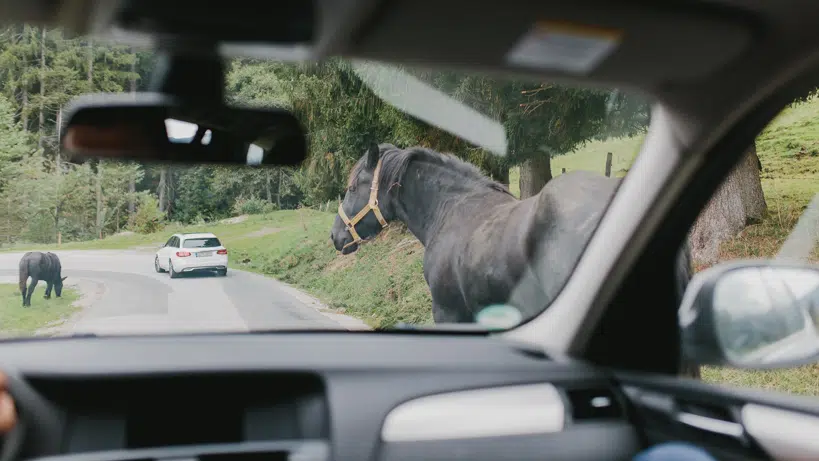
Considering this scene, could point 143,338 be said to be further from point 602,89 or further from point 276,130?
point 602,89

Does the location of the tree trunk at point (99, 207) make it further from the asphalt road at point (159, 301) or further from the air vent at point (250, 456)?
the air vent at point (250, 456)

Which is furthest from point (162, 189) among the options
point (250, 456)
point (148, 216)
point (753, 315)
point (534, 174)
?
point (534, 174)

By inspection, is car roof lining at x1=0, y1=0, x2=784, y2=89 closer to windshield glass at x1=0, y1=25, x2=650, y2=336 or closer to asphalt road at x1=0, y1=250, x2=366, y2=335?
windshield glass at x1=0, y1=25, x2=650, y2=336

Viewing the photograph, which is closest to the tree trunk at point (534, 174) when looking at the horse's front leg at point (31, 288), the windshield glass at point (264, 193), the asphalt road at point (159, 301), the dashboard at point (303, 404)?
the windshield glass at point (264, 193)

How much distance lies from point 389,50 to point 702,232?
1.19 metres

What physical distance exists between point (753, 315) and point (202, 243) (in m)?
2.05

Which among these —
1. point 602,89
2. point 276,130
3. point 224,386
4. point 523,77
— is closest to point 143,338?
point 224,386

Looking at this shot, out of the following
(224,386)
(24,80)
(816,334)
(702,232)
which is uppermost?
(24,80)

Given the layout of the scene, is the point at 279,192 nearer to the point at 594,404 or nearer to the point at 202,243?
the point at 202,243

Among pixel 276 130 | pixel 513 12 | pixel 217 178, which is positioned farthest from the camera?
pixel 217 178

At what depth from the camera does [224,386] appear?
8.18 feet

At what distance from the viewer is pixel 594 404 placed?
260 centimetres

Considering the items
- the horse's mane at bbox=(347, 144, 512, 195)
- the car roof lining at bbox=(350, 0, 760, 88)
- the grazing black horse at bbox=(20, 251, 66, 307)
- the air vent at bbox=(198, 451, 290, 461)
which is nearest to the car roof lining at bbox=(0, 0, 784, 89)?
the car roof lining at bbox=(350, 0, 760, 88)

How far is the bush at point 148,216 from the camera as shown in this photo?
9.78 ft
